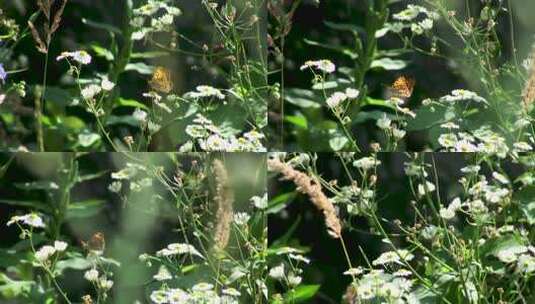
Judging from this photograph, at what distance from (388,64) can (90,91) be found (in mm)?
905

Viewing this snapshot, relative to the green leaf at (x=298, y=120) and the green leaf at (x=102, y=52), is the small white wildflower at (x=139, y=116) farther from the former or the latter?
the green leaf at (x=298, y=120)

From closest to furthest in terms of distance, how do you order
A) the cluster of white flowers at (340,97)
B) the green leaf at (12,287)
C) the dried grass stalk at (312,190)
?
the dried grass stalk at (312,190) < the green leaf at (12,287) < the cluster of white flowers at (340,97)

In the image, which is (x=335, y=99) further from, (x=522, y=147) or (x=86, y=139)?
(x=86, y=139)

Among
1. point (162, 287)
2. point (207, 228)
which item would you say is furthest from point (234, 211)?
point (162, 287)

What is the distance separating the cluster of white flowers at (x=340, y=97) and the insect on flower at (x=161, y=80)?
48 cm

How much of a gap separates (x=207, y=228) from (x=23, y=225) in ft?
1.77

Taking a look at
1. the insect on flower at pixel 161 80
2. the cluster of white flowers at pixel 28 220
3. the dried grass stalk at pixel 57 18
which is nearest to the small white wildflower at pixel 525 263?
the insect on flower at pixel 161 80

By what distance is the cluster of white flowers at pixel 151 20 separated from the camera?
9.13ft

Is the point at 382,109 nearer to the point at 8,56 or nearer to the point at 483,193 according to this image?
the point at 483,193

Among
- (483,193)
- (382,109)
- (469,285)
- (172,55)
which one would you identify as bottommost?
(469,285)

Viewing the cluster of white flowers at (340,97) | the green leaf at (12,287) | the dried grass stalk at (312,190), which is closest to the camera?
the dried grass stalk at (312,190)

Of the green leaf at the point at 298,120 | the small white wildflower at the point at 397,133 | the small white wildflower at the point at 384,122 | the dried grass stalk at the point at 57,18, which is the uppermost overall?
the dried grass stalk at the point at 57,18

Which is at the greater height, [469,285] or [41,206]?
[41,206]

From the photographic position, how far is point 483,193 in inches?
112
